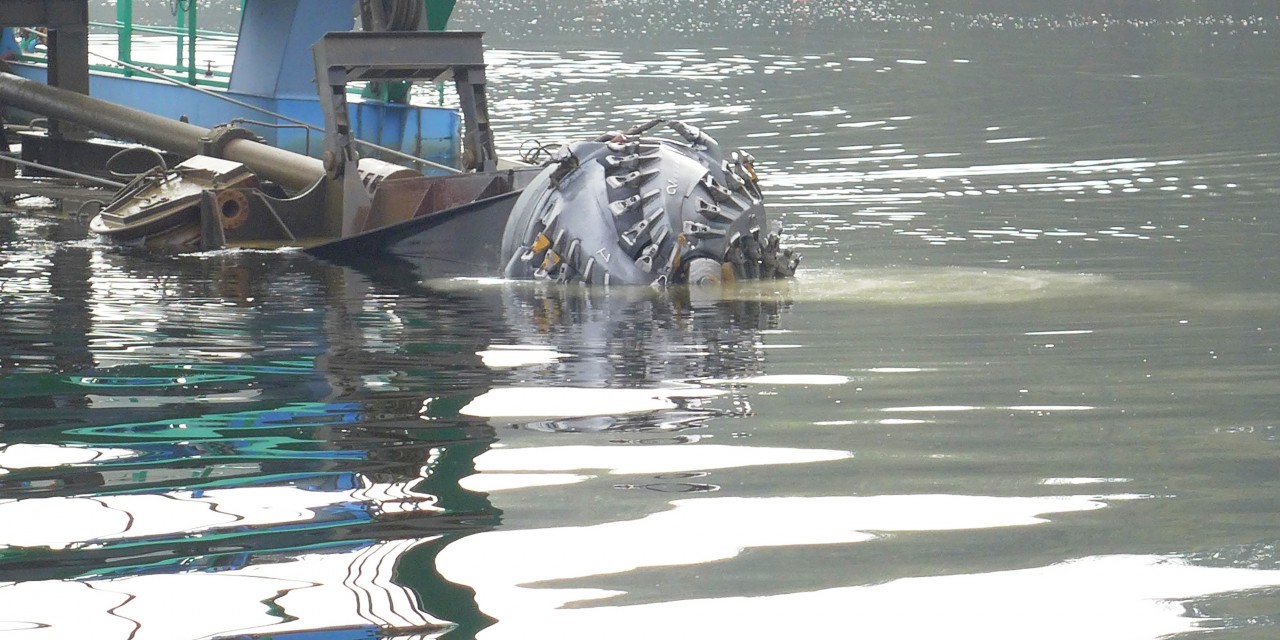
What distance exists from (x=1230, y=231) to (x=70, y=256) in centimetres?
1012

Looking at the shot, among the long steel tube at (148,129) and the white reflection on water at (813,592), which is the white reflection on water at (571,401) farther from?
the long steel tube at (148,129)

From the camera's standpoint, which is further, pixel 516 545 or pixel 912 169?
pixel 912 169

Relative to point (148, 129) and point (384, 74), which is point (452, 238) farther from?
point (148, 129)

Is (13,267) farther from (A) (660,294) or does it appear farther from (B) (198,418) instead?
(B) (198,418)

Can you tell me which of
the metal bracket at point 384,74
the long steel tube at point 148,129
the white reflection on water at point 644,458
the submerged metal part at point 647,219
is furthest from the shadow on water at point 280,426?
the long steel tube at point 148,129

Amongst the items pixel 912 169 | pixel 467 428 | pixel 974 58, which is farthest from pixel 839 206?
pixel 974 58

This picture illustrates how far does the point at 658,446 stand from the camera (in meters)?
6.20

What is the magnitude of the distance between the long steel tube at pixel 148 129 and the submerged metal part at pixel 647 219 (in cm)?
444

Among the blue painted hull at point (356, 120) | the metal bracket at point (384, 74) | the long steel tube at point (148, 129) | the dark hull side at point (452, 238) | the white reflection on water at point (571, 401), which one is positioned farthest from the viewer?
the blue painted hull at point (356, 120)

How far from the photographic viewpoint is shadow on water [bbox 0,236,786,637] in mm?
4230

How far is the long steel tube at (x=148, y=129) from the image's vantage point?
56.5 feet

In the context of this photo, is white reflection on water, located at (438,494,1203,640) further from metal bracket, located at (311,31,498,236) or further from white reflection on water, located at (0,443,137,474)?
metal bracket, located at (311,31,498,236)

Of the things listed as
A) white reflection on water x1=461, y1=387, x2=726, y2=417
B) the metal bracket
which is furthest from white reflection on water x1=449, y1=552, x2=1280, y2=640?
the metal bracket

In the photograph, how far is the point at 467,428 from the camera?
657 centimetres
